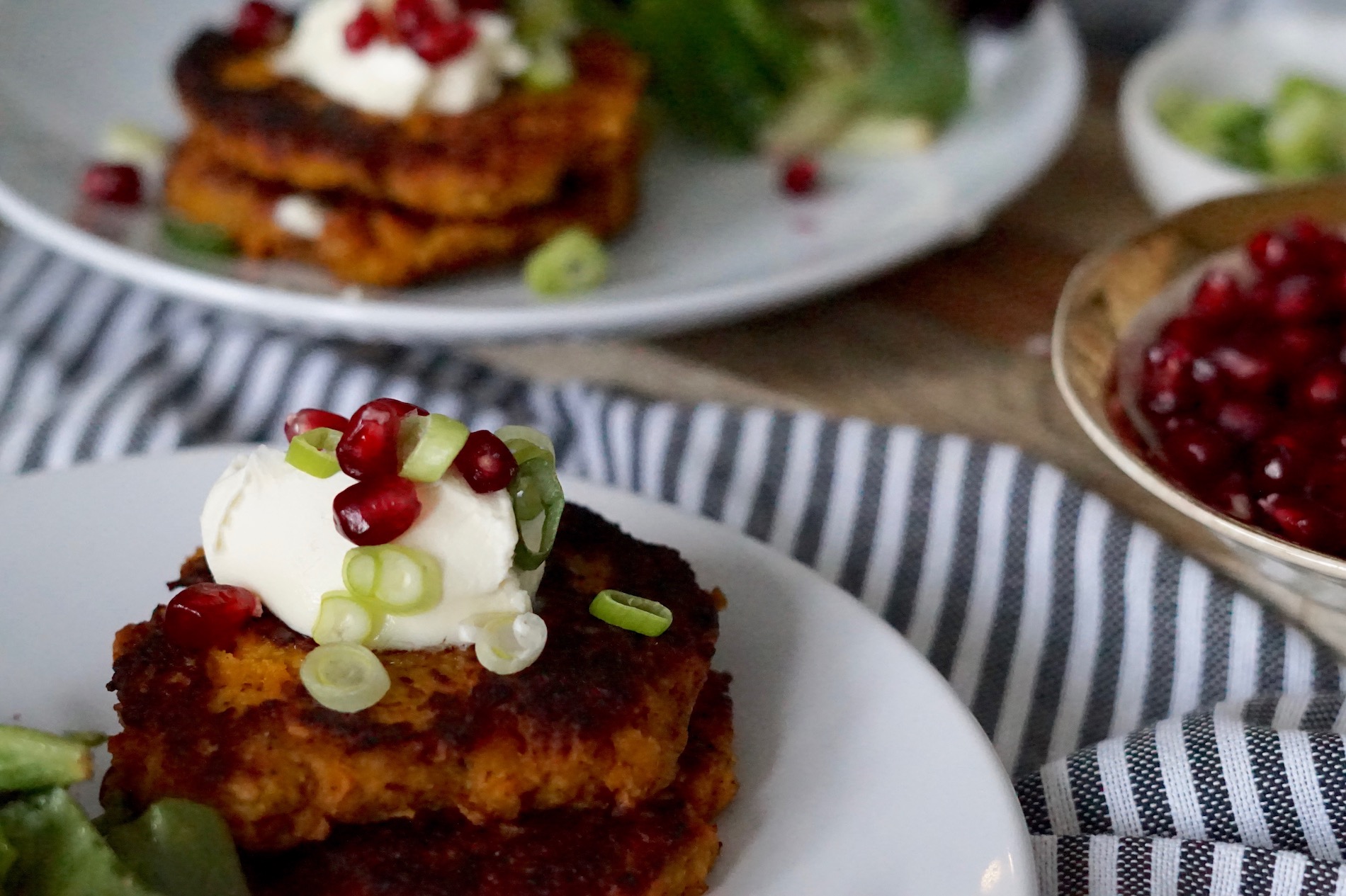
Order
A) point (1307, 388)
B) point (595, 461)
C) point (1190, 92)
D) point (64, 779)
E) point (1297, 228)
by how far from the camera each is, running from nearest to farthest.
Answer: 1. point (64, 779)
2. point (1307, 388)
3. point (1297, 228)
4. point (595, 461)
5. point (1190, 92)

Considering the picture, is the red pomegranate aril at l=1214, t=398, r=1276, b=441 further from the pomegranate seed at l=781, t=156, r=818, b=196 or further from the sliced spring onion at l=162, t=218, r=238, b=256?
the sliced spring onion at l=162, t=218, r=238, b=256

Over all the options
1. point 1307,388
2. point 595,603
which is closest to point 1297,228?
point 1307,388

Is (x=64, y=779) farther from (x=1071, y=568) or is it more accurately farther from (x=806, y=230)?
(x=806, y=230)

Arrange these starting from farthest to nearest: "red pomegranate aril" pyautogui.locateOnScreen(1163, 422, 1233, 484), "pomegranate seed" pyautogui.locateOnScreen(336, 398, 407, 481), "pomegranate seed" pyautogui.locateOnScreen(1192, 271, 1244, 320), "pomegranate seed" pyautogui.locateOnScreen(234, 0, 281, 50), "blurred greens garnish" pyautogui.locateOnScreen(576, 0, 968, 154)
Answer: "blurred greens garnish" pyautogui.locateOnScreen(576, 0, 968, 154)
"pomegranate seed" pyautogui.locateOnScreen(234, 0, 281, 50)
"pomegranate seed" pyautogui.locateOnScreen(1192, 271, 1244, 320)
"red pomegranate aril" pyautogui.locateOnScreen(1163, 422, 1233, 484)
"pomegranate seed" pyautogui.locateOnScreen(336, 398, 407, 481)

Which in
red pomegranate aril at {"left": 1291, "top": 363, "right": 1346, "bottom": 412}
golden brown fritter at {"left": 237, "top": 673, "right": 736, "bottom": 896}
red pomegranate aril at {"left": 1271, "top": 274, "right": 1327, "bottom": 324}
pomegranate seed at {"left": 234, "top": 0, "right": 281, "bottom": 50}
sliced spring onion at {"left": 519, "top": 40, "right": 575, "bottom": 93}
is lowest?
red pomegranate aril at {"left": 1291, "top": 363, "right": 1346, "bottom": 412}

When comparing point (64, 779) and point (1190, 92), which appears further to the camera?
point (1190, 92)

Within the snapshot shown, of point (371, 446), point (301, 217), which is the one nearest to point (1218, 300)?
point (371, 446)

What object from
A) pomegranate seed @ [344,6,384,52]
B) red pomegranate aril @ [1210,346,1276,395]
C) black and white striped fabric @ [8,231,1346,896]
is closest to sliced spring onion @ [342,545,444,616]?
black and white striped fabric @ [8,231,1346,896]

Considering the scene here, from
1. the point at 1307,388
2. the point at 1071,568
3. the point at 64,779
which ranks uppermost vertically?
the point at 64,779
